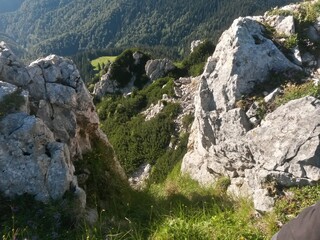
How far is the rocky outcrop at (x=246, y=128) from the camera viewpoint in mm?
9828

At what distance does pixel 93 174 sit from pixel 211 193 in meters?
3.82

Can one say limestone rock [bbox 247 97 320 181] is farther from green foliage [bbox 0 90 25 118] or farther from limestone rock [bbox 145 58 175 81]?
limestone rock [bbox 145 58 175 81]

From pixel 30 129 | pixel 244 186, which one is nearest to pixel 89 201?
pixel 30 129

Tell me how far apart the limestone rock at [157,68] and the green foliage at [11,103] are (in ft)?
181

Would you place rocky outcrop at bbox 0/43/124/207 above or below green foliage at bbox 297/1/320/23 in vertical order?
below

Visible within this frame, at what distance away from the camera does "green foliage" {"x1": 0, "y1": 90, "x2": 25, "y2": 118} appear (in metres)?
11.3

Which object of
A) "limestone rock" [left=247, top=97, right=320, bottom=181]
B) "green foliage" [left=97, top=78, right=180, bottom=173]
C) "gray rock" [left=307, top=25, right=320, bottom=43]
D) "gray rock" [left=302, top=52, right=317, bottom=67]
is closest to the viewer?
"limestone rock" [left=247, top=97, right=320, bottom=181]

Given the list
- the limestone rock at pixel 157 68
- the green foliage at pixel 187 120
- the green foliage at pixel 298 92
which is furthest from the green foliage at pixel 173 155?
the limestone rock at pixel 157 68

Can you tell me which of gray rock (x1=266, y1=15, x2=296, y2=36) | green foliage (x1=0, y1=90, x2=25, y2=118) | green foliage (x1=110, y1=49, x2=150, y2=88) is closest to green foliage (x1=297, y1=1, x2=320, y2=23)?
gray rock (x1=266, y1=15, x2=296, y2=36)

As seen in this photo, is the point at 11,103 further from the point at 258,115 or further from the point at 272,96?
the point at 272,96

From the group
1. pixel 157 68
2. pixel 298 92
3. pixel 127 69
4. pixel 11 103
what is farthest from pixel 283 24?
pixel 127 69

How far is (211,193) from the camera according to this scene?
1208 centimetres

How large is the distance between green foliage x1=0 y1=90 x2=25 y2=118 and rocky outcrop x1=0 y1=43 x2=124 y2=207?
0.22 feet

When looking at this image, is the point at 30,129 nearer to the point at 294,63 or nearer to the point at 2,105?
the point at 2,105
